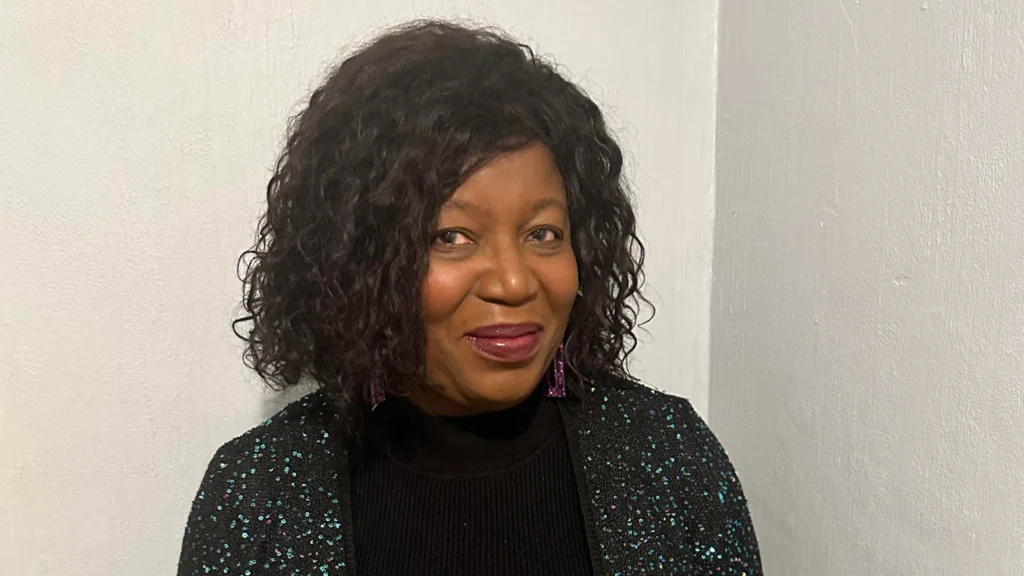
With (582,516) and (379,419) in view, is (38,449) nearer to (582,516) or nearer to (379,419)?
(379,419)

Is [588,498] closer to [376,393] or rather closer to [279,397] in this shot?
[376,393]

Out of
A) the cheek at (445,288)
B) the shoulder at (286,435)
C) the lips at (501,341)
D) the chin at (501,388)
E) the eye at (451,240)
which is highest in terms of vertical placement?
the eye at (451,240)

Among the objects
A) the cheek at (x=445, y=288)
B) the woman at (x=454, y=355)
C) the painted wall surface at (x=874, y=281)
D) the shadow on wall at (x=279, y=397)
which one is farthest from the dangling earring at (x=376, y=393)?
the painted wall surface at (x=874, y=281)

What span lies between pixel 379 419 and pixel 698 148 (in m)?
0.54

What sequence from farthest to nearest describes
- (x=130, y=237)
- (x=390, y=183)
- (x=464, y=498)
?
(x=130, y=237) < (x=464, y=498) < (x=390, y=183)

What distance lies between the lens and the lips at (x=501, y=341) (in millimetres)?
718

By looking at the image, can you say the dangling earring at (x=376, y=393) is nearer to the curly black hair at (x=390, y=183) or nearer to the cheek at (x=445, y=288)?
the curly black hair at (x=390, y=183)

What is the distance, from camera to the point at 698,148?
1078mm

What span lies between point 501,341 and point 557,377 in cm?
16

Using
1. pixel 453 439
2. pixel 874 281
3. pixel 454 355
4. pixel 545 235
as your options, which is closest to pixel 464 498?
pixel 453 439

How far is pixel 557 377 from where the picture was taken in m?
0.86

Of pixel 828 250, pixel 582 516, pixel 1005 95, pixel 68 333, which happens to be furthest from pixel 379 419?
pixel 1005 95

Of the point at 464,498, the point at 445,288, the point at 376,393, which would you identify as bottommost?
the point at 464,498

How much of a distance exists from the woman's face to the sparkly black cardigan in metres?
0.14
